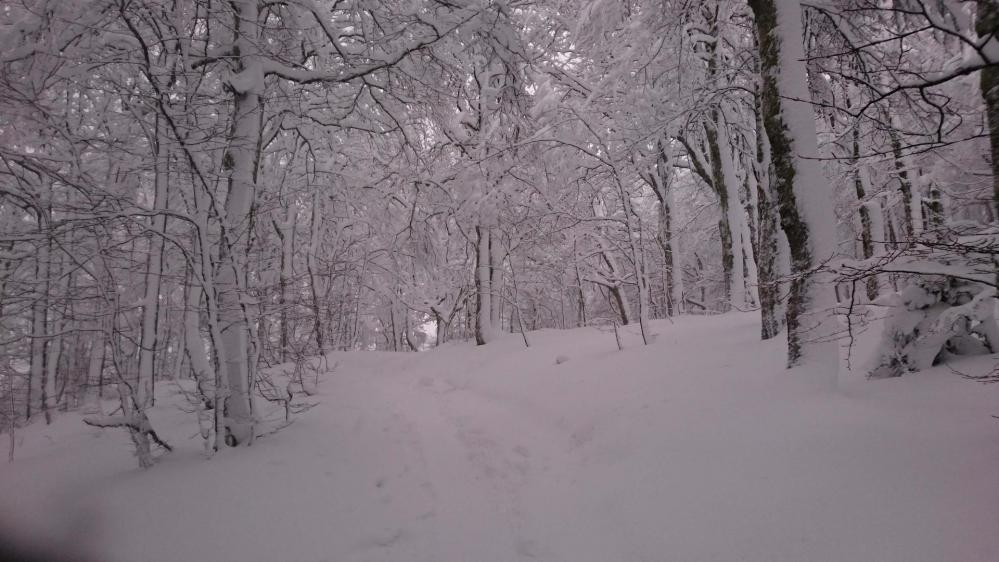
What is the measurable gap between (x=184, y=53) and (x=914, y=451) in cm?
610

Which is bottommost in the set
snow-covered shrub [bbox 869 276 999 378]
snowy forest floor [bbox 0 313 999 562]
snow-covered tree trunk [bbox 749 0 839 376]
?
snowy forest floor [bbox 0 313 999 562]

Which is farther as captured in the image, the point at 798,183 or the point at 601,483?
the point at 798,183

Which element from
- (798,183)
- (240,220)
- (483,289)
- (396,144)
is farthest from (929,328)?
(483,289)

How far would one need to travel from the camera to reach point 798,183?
167 inches

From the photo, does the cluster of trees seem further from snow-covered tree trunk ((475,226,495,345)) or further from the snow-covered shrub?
snow-covered tree trunk ((475,226,495,345))

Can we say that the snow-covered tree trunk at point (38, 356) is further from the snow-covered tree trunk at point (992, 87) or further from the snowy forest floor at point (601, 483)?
the snow-covered tree trunk at point (992, 87)

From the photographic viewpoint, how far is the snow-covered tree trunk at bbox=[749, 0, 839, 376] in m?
4.09

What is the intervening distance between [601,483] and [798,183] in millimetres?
3345

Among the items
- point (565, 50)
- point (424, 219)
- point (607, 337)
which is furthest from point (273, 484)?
point (565, 50)

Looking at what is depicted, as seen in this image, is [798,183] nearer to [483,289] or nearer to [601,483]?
[601,483]

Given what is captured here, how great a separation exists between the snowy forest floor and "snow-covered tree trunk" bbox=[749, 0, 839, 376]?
1.78 feet

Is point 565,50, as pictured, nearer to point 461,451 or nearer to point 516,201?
point 516,201

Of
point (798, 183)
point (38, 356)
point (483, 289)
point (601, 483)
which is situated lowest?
A: point (601, 483)

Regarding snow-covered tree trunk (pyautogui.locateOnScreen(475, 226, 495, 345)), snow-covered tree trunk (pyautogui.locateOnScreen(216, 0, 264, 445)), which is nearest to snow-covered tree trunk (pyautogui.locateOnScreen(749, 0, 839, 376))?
snow-covered tree trunk (pyautogui.locateOnScreen(216, 0, 264, 445))
